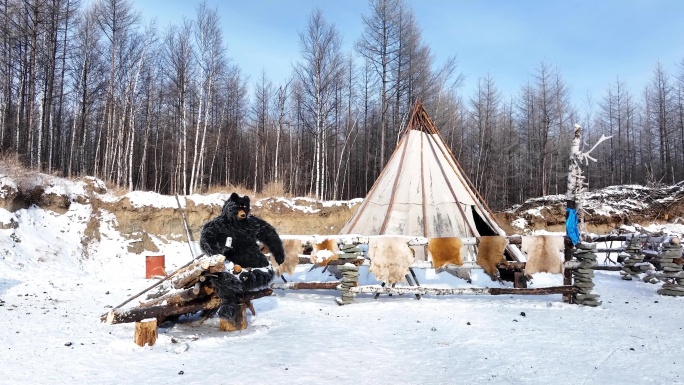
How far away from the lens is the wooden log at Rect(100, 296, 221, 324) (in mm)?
4776

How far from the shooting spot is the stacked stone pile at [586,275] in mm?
7398

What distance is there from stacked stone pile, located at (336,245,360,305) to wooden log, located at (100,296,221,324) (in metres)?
2.73

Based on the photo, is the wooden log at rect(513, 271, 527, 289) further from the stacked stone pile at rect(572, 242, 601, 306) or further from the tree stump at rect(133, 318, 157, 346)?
the tree stump at rect(133, 318, 157, 346)

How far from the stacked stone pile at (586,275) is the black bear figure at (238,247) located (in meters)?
5.12

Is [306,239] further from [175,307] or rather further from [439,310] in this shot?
[175,307]

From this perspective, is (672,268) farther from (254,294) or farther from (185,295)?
(185,295)

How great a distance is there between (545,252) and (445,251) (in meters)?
1.87

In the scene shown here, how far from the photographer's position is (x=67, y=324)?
5.79 meters

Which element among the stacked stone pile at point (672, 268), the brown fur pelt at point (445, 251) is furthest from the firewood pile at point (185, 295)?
the stacked stone pile at point (672, 268)

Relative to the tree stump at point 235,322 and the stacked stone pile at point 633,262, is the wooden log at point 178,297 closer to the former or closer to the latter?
the tree stump at point 235,322

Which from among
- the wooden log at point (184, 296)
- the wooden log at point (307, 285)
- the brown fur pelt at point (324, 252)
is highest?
the brown fur pelt at point (324, 252)

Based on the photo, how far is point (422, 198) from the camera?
35.7ft

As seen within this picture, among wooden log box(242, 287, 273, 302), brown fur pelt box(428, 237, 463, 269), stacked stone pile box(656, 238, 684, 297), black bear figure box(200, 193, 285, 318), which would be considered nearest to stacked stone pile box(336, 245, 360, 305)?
brown fur pelt box(428, 237, 463, 269)

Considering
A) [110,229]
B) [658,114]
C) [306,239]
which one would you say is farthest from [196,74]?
[658,114]
